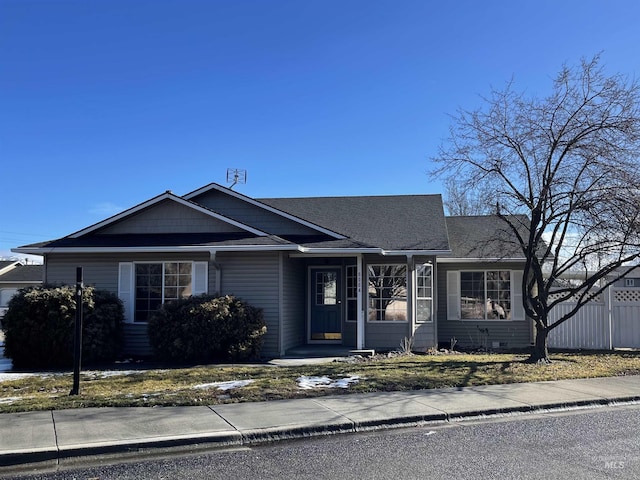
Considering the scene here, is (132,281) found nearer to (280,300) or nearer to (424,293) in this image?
(280,300)

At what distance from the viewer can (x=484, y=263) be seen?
17.6 metres

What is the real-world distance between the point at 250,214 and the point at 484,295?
7431 mm

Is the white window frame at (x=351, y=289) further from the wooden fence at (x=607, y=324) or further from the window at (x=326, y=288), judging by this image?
the wooden fence at (x=607, y=324)

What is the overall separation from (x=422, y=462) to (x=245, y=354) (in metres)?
8.00

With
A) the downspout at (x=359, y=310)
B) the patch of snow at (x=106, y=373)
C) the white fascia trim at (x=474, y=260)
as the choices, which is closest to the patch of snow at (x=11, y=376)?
the patch of snow at (x=106, y=373)

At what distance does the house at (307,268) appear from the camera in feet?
48.3

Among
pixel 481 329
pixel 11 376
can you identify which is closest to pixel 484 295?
pixel 481 329

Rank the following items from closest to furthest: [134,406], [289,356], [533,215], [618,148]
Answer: [134,406] < [618,148] < [533,215] < [289,356]

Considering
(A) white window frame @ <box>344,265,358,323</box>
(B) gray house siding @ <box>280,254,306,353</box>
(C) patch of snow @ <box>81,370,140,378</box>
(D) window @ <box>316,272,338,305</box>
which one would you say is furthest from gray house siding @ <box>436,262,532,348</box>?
(C) patch of snow @ <box>81,370,140,378</box>

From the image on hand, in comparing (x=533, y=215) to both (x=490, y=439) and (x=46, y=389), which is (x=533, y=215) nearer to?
(x=490, y=439)

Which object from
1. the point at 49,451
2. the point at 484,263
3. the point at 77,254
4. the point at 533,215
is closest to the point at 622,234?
the point at 533,215

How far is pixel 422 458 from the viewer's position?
6.20 metres

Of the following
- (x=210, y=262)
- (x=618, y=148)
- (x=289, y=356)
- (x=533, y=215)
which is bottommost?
(x=289, y=356)

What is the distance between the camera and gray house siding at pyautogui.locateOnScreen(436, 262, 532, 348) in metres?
17.5
